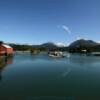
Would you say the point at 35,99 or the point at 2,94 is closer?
the point at 35,99

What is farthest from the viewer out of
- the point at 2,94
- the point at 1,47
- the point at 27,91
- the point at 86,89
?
the point at 1,47

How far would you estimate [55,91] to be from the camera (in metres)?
22.3

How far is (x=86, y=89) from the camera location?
78.1 feet

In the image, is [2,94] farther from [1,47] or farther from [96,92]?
[1,47]

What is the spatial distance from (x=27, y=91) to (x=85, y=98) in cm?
679

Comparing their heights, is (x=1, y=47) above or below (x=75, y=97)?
above

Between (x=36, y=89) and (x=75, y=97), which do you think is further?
(x=36, y=89)

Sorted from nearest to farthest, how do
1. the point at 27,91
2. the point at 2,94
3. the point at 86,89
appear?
the point at 2,94
the point at 27,91
the point at 86,89

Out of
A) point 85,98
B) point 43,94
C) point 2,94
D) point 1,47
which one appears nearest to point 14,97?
point 2,94

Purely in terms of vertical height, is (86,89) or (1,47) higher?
(1,47)

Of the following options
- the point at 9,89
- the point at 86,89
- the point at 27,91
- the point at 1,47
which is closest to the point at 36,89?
the point at 27,91

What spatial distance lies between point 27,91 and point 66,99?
5.26m

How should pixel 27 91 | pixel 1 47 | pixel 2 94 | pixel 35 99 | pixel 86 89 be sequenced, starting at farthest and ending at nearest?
pixel 1 47 → pixel 86 89 → pixel 27 91 → pixel 2 94 → pixel 35 99

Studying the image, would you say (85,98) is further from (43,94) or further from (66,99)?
(43,94)
